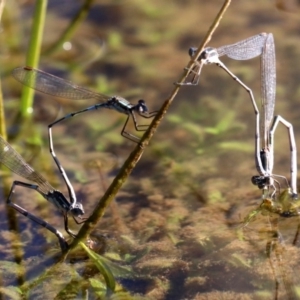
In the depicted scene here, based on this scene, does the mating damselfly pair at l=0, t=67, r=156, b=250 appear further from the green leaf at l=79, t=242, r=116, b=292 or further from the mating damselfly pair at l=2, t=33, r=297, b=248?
the green leaf at l=79, t=242, r=116, b=292

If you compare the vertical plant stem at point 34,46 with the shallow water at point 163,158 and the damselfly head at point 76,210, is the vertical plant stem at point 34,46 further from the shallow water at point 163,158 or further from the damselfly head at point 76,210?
the damselfly head at point 76,210

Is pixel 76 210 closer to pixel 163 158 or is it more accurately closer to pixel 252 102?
pixel 163 158

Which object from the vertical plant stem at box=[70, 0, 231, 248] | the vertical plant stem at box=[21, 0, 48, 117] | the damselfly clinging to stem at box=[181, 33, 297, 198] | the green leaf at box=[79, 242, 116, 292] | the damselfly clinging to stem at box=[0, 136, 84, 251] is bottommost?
the green leaf at box=[79, 242, 116, 292]

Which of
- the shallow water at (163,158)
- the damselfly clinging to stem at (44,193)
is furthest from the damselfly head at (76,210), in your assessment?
the shallow water at (163,158)

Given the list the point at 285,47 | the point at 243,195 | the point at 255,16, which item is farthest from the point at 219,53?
the point at 255,16

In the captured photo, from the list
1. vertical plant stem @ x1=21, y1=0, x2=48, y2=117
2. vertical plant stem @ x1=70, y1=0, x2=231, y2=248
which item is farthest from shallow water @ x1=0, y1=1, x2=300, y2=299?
vertical plant stem @ x1=70, y1=0, x2=231, y2=248

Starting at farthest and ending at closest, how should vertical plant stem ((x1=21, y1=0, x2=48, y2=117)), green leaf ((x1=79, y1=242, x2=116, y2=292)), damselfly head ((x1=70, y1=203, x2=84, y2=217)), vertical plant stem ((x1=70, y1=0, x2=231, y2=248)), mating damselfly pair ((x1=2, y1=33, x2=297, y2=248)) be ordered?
vertical plant stem ((x1=21, y1=0, x2=48, y2=117)) → mating damselfly pair ((x1=2, y1=33, x2=297, y2=248)) → damselfly head ((x1=70, y1=203, x2=84, y2=217)) → green leaf ((x1=79, y1=242, x2=116, y2=292)) → vertical plant stem ((x1=70, y1=0, x2=231, y2=248))

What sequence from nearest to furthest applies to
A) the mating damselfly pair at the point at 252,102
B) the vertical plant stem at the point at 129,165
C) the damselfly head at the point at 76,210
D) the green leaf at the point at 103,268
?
1. the vertical plant stem at the point at 129,165
2. the green leaf at the point at 103,268
3. the damselfly head at the point at 76,210
4. the mating damselfly pair at the point at 252,102
